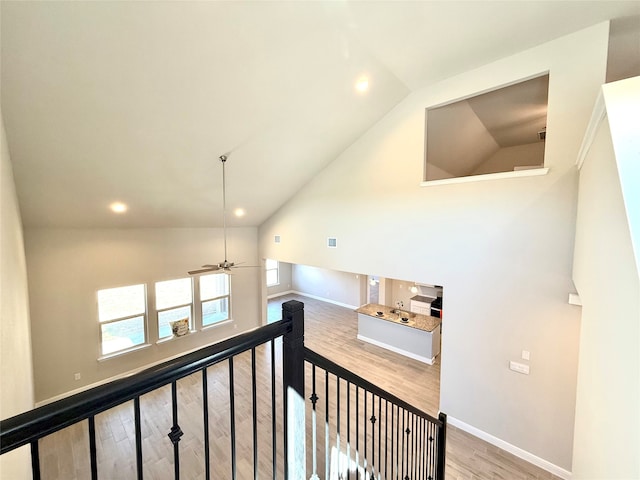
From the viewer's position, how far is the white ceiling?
2279mm

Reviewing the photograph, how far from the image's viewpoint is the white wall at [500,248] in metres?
3.08

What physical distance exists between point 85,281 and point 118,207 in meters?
1.75

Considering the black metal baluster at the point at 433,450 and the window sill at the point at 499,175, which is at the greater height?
the window sill at the point at 499,175

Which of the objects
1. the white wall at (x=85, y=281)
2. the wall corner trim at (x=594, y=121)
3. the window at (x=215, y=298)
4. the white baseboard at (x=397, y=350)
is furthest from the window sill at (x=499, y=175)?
the window at (x=215, y=298)

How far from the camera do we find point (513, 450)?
11.7 feet

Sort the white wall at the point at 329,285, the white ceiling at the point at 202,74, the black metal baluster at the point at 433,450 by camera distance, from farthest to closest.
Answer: the white wall at the point at 329,285, the black metal baluster at the point at 433,450, the white ceiling at the point at 202,74

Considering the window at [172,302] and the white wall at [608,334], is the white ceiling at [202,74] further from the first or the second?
the window at [172,302]

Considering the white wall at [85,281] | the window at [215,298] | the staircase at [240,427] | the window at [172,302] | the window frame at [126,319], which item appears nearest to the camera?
the staircase at [240,427]

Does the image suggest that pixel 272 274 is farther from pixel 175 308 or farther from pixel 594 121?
pixel 594 121

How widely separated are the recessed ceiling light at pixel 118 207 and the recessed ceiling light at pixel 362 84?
14.4 feet

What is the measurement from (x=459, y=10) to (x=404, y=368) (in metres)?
6.04

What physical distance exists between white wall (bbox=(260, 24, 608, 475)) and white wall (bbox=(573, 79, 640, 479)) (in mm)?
1244

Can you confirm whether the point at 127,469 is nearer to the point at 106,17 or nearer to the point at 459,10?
the point at 106,17

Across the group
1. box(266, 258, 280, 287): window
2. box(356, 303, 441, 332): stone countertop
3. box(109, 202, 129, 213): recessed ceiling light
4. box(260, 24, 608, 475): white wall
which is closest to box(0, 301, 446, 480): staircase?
box(260, 24, 608, 475): white wall
